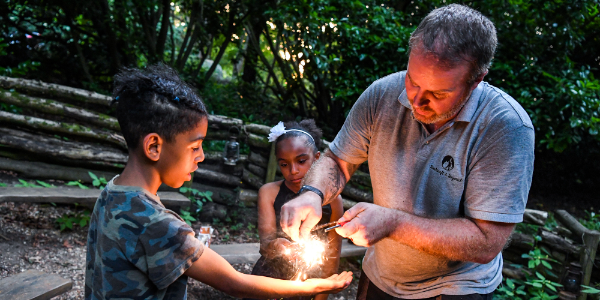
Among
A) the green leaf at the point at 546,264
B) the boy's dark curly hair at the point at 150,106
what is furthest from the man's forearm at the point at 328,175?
the green leaf at the point at 546,264

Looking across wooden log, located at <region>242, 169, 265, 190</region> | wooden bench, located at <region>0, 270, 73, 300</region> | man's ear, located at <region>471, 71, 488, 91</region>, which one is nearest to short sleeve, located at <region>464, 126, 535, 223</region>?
man's ear, located at <region>471, 71, 488, 91</region>

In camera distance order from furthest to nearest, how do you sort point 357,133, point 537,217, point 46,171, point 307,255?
1. point 46,171
2. point 537,217
3. point 357,133
4. point 307,255

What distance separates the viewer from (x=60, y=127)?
588 centimetres

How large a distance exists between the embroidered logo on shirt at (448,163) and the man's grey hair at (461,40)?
398mm

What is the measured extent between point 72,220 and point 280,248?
330cm

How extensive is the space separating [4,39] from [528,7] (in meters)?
9.64

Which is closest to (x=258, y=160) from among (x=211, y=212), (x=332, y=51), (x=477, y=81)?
(x=211, y=212)

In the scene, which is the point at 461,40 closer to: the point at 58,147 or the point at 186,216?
the point at 186,216

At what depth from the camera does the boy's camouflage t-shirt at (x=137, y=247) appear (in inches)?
67.9

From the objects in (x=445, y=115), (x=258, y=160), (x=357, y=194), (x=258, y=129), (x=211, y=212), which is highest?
(x=445, y=115)

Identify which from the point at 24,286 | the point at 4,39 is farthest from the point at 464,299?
the point at 4,39

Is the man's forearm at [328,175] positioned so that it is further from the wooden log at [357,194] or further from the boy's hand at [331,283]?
the wooden log at [357,194]

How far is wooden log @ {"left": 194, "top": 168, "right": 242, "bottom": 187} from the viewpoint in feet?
21.2

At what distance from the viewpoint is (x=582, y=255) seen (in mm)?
4727
